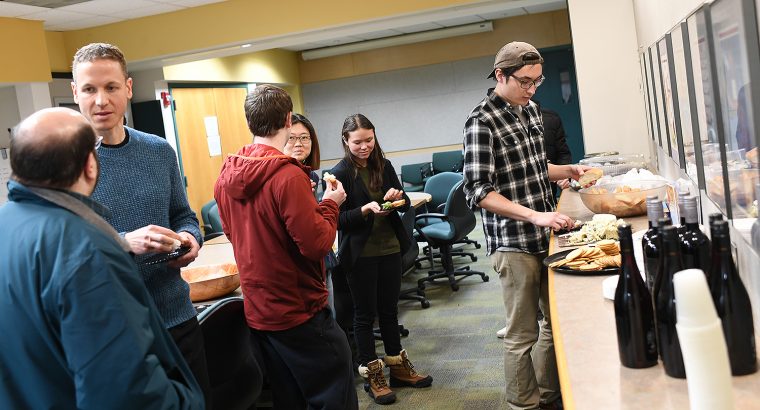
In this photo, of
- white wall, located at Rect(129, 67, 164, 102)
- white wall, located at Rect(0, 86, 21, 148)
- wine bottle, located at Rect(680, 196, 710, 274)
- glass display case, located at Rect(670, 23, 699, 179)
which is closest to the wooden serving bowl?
glass display case, located at Rect(670, 23, 699, 179)

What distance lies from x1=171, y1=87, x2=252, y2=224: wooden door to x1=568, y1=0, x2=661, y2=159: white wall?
4.37 metres

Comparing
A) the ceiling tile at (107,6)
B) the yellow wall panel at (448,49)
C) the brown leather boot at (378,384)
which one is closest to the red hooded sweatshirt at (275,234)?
the brown leather boot at (378,384)

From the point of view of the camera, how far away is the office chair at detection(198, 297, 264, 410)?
2.46 metres

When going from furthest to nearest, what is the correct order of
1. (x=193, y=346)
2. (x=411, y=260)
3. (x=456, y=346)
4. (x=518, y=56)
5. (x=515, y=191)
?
(x=411, y=260) → (x=456, y=346) → (x=515, y=191) → (x=518, y=56) → (x=193, y=346)

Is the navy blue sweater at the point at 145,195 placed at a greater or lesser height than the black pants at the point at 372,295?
greater

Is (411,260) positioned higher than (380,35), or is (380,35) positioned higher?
(380,35)

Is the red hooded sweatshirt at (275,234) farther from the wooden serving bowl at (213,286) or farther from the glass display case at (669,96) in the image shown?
the glass display case at (669,96)

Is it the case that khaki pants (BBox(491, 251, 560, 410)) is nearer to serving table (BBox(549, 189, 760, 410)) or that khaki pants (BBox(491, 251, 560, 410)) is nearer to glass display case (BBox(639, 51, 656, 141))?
serving table (BBox(549, 189, 760, 410))

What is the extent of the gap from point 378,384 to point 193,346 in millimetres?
1887

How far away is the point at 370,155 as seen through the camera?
3.82 meters

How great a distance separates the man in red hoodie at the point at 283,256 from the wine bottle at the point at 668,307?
4.27 ft

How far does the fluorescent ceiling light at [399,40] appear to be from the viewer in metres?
10.9

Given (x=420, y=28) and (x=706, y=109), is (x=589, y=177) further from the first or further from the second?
(x=420, y=28)

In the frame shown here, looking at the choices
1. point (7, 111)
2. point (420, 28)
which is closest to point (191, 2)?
point (7, 111)
